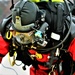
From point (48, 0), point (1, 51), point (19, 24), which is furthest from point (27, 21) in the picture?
point (1, 51)

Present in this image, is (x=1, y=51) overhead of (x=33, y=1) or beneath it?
beneath

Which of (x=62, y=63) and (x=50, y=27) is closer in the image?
(x=50, y=27)

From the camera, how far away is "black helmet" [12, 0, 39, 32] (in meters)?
1.29

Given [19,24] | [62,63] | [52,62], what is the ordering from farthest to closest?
1. [62,63]
2. [52,62]
3. [19,24]

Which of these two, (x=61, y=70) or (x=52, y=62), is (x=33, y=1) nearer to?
(x=52, y=62)

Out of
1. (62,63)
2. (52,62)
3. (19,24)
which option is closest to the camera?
(19,24)

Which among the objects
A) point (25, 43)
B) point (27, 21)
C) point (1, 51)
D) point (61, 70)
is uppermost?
point (27, 21)

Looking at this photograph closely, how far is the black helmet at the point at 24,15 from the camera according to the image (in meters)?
1.29

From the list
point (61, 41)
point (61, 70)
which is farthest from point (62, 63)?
point (61, 41)

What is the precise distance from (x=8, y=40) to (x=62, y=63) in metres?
0.32

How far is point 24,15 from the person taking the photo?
4.25 ft

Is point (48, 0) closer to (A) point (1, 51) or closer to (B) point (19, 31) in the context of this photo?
(B) point (19, 31)

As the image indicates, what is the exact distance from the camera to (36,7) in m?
1.32

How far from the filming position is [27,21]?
1300mm
